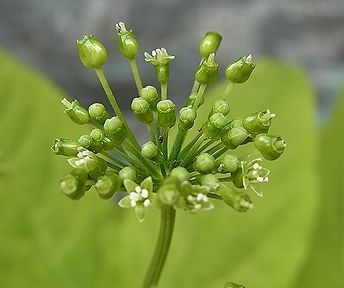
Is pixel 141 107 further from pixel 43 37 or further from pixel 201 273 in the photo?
pixel 43 37

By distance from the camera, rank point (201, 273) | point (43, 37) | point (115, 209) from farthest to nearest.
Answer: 1. point (43, 37)
2. point (115, 209)
3. point (201, 273)

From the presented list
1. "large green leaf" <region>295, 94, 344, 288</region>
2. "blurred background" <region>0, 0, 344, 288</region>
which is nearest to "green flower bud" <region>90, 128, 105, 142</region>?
"blurred background" <region>0, 0, 344, 288</region>

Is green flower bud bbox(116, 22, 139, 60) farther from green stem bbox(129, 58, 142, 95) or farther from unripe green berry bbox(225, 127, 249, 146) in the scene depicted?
unripe green berry bbox(225, 127, 249, 146)

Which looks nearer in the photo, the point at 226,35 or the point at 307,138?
the point at 307,138

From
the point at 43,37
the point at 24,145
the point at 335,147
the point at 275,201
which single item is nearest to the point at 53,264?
the point at 24,145

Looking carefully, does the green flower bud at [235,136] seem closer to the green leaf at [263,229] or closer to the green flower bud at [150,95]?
the green flower bud at [150,95]

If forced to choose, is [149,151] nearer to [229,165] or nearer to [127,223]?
[229,165]
